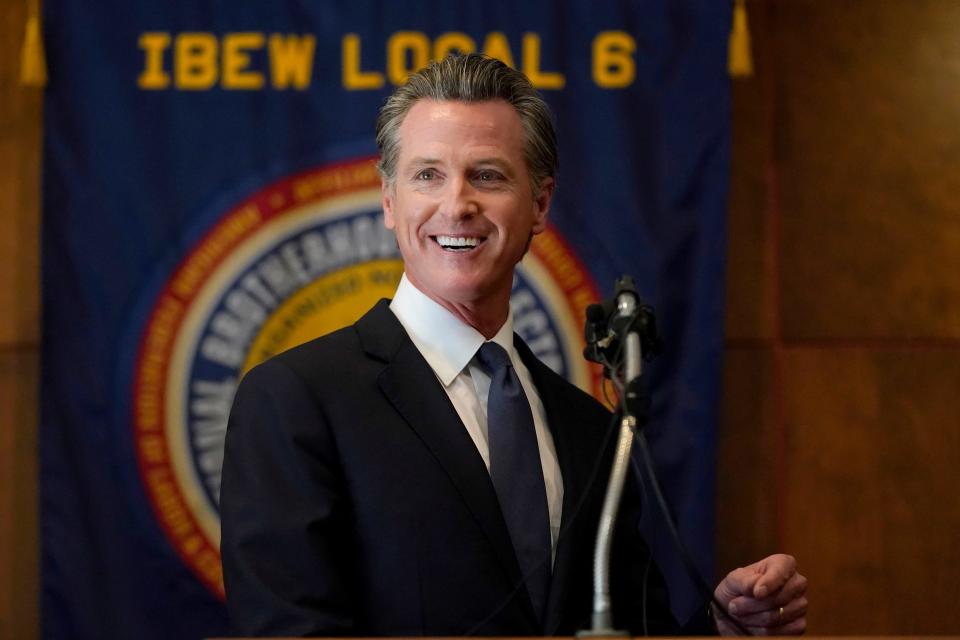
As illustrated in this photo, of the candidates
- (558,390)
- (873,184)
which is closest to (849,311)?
(873,184)

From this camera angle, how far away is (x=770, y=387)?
3.16 meters

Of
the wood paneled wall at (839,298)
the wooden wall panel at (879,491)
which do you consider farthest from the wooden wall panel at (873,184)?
the wooden wall panel at (879,491)

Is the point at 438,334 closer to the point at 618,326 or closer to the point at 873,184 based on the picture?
the point at 618,326

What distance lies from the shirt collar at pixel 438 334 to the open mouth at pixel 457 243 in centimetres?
9

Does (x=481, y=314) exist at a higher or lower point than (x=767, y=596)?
higher

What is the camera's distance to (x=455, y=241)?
1.97m

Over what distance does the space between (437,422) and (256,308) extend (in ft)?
4.04

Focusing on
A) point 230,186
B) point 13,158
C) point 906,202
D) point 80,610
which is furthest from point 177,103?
point 906,202

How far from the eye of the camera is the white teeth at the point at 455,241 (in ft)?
6.45

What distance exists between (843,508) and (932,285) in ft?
1.97

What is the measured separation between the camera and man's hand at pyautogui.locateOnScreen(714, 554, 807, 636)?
1748 millimetres

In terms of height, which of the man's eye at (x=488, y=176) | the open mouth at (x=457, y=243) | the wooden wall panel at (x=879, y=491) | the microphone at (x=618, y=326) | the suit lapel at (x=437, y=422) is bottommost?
the wooden wall panel at (x=879, y=491)

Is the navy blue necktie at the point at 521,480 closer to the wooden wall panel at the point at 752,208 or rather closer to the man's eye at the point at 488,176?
the man's eye at the point at 488,176

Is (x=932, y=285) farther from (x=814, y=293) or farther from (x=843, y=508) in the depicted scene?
(x=843, y=508)
